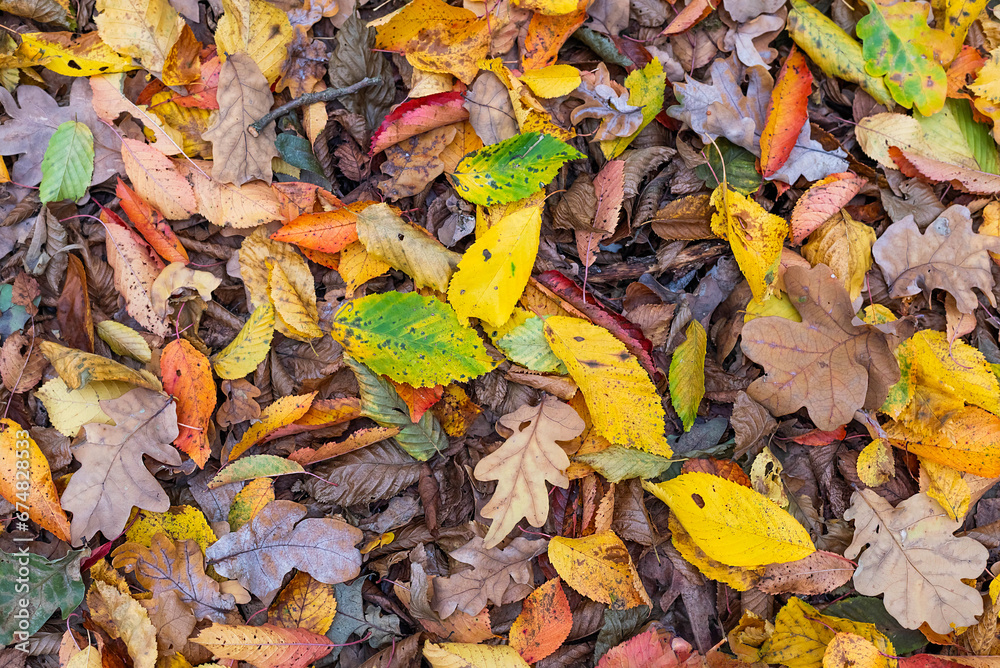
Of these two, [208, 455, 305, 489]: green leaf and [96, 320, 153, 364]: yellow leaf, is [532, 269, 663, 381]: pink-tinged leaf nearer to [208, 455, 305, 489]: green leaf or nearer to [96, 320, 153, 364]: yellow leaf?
[208, 455, 305, 489]: green leaf

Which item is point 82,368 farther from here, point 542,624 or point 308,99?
point 542,624

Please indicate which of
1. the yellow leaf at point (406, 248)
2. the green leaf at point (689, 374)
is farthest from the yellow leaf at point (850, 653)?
the yellow leaf at point (406, 248)

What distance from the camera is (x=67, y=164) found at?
5.98 feet

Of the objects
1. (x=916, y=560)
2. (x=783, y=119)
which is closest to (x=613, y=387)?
(x=783, y=119)

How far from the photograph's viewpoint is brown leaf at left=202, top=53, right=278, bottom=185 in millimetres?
1796

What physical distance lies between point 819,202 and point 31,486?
245 centimetres

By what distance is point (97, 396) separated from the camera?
71.1 inches

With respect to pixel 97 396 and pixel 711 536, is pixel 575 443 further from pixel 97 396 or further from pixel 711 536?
pixel 97 396

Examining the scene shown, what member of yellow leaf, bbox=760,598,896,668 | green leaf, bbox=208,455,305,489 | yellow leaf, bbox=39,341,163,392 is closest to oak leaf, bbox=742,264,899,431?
yellow leaf, bbox=760,598,896,668

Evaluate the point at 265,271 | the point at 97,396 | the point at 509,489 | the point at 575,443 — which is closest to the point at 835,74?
the point at 575,443

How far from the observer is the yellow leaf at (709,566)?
1.80 m

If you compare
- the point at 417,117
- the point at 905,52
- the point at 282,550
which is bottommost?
the point at 282,550

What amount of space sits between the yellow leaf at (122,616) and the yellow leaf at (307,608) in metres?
0.33

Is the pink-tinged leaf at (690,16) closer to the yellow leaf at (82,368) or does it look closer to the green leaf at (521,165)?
the green leaf at (521,165)
